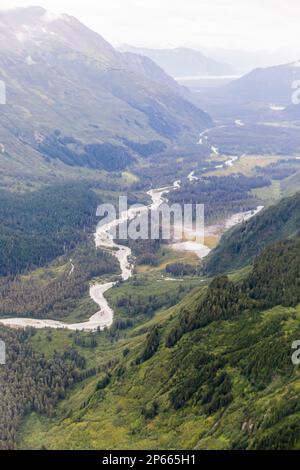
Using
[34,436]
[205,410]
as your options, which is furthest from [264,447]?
[34,436]

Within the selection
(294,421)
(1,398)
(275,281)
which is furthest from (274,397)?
(1,398)

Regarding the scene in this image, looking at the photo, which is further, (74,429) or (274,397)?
(74,429)

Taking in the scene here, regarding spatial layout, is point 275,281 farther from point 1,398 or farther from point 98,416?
point 1,398

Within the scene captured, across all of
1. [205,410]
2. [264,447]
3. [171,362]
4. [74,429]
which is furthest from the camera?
[171,362]

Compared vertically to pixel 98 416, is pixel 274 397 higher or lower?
higher
